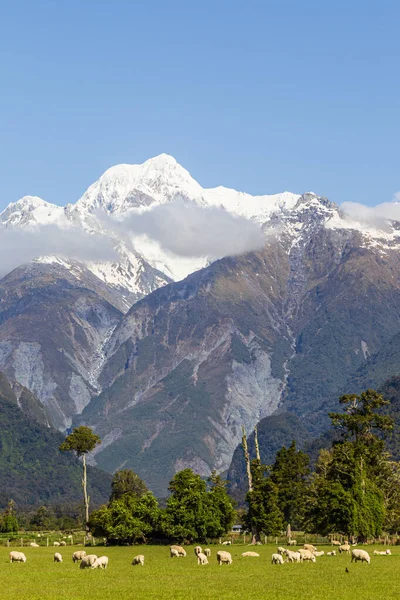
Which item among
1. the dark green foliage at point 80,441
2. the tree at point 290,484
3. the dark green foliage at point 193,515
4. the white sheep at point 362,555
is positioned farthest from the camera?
the dark green foliage at point 80,441

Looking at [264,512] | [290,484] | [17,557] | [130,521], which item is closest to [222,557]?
[17,557]

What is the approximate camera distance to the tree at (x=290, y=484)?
7244 inches

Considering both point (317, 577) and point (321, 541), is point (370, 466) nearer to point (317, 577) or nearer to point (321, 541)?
point (321, 541)

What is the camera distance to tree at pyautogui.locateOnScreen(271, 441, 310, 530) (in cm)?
18400

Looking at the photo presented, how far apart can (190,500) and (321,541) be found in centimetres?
→ 2770

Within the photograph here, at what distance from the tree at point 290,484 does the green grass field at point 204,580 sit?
7667cm

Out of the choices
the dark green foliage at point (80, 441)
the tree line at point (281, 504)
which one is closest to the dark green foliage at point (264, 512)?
the tree line at point (281, 504)

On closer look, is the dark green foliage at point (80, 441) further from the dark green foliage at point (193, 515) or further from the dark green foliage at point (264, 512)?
the dark green foliage at point (264, 512)

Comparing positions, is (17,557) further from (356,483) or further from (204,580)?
(356,483)

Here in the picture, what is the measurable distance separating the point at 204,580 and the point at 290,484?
112 metres

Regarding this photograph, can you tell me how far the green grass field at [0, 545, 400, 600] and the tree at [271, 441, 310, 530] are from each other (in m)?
76.7

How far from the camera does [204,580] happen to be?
3071 inches

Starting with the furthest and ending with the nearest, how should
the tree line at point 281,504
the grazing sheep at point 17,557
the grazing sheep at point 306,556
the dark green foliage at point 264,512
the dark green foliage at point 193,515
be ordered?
1. the dark green foliage at point 264,512
2. the dark green foliage at point 193,515
3. the tree line at point 281,504
4. the grazing sheep at point 17,557
5. the grazing sheep at point 306,556

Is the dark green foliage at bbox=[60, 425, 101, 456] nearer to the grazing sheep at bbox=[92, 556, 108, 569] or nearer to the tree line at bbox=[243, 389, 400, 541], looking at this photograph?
the tree line at bbox=[243, 389, 400, 541]
